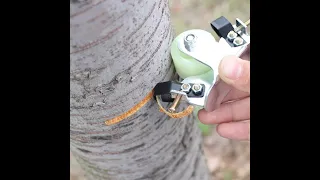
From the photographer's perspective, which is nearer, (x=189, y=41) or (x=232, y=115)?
(x=189, y=41)

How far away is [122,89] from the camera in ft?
2.53

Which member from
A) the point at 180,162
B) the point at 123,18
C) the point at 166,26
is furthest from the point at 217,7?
the point at 123,18

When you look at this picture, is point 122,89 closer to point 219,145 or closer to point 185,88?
point 185,88

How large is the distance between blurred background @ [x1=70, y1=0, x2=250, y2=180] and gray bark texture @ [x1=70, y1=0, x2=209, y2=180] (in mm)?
981

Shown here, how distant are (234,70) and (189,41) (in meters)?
0.11

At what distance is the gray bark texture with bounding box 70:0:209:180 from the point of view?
0.65m

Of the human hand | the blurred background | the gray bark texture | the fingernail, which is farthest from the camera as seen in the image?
the blurred background

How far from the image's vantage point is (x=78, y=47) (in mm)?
646

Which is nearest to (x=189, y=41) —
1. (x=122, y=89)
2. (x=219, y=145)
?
(x=122, y=89)

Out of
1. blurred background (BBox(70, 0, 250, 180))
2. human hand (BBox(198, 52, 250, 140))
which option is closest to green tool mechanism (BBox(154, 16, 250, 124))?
human hand (BBox(198, 52, 250, 140))

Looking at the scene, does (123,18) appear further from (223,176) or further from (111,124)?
(223,176)

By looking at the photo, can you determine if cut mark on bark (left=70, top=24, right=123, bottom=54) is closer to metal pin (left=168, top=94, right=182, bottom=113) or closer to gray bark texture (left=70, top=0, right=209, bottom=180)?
gray bark texture (left=70, top=0, right=209, bottom=180)
